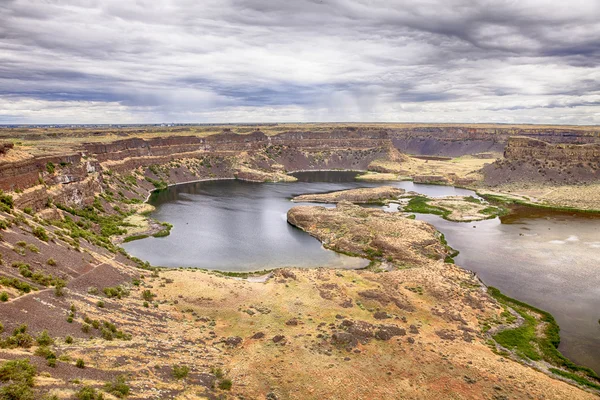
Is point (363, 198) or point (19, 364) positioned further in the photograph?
point (363, 198)

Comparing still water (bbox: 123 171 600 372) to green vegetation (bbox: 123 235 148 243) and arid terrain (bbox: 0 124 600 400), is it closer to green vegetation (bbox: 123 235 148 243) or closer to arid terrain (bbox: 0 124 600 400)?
green vegetation (bbox: 123 235 148 243)

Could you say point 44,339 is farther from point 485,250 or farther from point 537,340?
point 485,250

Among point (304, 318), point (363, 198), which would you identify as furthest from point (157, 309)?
point (363, 198)

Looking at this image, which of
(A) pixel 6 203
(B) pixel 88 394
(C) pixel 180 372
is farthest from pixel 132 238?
(B) pixel 88 394

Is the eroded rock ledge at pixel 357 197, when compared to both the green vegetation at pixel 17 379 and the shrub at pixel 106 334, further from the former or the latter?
the green vegetation at pixel 17 379

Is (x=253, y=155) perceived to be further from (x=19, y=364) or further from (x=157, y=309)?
(x=19, y=364)

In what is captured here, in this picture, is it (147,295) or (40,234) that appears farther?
(40,234)
